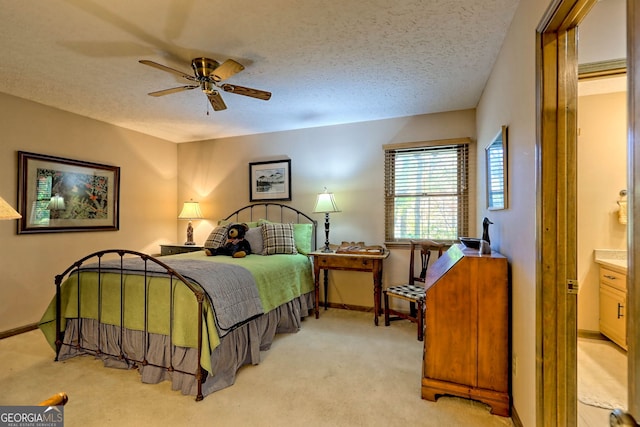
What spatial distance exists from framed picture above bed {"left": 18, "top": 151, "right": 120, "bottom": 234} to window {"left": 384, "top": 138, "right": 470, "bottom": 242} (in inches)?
141

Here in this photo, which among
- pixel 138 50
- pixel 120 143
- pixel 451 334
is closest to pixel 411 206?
pixel 451 334

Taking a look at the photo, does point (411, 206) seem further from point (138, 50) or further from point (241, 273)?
point (138, 50)

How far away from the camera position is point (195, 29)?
1.98 metres

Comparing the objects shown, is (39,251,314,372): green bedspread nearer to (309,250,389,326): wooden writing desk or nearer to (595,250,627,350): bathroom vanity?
(309,250,389,326): wooden writing desk

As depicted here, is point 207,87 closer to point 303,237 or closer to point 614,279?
point 303,237

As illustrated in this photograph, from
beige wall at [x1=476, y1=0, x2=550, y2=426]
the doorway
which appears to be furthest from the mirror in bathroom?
the doorway

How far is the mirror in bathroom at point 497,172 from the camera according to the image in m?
1.98

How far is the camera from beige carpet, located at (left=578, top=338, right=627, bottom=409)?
192 centimetres

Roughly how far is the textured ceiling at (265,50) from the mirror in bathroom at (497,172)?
2.25 feet

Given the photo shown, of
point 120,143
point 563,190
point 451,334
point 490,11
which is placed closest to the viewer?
point 563,190

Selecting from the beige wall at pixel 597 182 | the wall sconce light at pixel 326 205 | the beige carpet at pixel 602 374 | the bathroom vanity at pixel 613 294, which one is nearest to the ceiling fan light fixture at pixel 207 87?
the wall sconce light at pixel 326 205

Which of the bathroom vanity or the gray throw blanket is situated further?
the bathroom vanity

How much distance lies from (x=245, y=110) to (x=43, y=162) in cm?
225

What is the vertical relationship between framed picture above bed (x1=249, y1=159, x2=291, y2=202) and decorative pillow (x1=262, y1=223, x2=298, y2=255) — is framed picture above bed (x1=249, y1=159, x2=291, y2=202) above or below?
above
